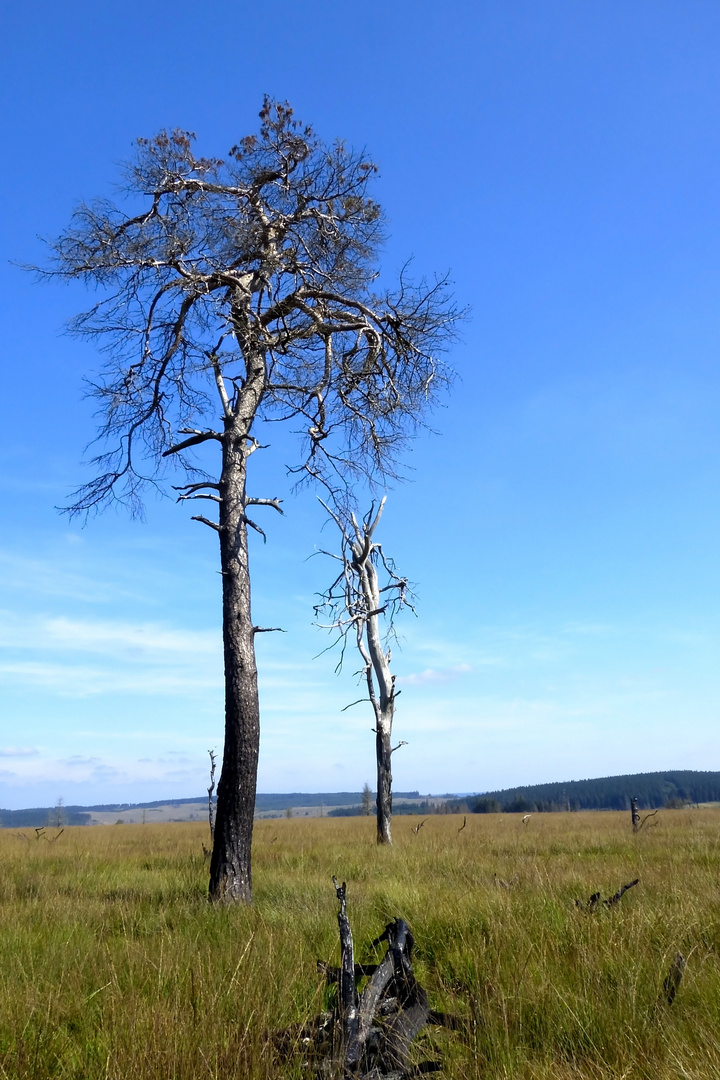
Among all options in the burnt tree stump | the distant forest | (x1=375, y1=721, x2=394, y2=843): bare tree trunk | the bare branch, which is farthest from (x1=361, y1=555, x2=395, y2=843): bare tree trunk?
the distant forest

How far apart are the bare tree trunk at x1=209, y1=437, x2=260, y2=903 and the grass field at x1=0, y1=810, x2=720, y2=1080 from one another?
423 millimetres

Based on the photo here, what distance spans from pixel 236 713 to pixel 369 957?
345 centimetres

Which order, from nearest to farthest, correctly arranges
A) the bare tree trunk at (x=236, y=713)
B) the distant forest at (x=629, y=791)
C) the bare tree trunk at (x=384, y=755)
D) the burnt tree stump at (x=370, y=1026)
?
1. the burnt tree stump at (x=370, y=1026)
2. the bare tree trunk at (x=236, y=713)
3. the bare tree trunk at (x=384, y=755)
4. the distant forest at (x=629, y=791)

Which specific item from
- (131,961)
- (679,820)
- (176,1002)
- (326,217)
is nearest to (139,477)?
(326,217)

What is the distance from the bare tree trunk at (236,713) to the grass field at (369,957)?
0.42m

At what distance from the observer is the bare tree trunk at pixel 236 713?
24.9ft

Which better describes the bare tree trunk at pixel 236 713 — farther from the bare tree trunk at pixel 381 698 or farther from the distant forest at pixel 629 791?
the distant forest at pixel 629 791

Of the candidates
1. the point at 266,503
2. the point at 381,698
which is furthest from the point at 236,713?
the point at 381,698

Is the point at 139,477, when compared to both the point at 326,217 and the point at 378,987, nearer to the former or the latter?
the point at 326,217

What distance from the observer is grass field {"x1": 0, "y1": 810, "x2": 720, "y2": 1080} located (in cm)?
310

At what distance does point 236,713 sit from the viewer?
793cm

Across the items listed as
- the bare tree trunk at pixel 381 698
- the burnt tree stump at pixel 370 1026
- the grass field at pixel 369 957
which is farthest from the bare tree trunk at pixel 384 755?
the burnt tree stump at pixel 370 1026

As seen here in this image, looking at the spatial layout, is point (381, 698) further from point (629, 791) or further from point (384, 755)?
point (629, 791)

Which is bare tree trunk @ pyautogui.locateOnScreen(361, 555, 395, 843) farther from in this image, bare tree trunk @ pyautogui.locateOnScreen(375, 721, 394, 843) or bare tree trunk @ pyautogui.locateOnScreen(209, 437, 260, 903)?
bare tree trunk @ pyautogui.locateOnScreen(209, 437, 260, 903)
